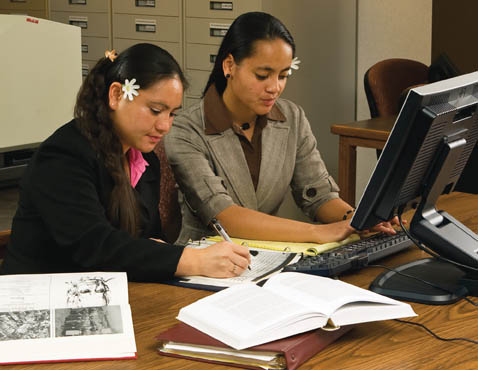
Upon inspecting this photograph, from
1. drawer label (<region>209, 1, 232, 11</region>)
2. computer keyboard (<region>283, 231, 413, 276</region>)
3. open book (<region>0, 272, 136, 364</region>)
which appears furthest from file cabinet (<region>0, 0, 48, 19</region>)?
open book (<region>0, 272, 136, 364</region>)

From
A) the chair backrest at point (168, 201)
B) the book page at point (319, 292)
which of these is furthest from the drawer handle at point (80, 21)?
the book page at point (319, 292)

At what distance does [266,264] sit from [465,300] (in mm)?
377

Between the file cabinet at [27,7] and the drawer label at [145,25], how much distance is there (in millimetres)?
817

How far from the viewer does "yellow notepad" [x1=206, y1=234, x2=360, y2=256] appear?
1.58 meters

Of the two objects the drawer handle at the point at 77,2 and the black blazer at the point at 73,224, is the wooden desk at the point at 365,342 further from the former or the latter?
the drawer handle at the point at 77,2

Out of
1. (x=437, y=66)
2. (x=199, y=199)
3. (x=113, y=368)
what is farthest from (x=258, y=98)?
(x=437, y=66)

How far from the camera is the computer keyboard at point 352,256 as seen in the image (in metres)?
1.42

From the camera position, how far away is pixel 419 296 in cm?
133

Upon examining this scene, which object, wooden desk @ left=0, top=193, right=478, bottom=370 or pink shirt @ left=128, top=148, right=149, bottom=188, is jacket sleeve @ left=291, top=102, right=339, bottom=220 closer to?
pink shirt @ left=128, top=148, right=149, bottom=188

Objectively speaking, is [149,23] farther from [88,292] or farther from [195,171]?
[88,292]

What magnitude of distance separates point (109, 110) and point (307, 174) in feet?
2.35

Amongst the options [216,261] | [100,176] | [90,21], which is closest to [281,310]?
[216,261]

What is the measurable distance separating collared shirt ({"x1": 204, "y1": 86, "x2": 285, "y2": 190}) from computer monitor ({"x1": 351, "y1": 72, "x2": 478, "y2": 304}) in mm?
731

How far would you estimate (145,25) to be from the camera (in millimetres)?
4195
